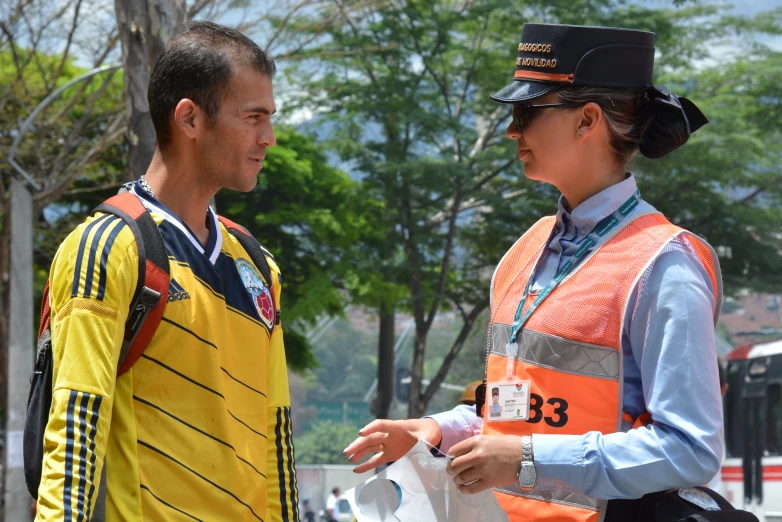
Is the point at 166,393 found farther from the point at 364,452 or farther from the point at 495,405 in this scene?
the point at 495,405

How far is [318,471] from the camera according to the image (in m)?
36.8

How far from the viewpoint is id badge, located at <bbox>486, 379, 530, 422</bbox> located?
8.04 ft

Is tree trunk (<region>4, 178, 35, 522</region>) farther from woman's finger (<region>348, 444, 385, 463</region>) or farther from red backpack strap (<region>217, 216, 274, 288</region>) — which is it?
woman's finger (<region>348, 444, 385, 463</region>)

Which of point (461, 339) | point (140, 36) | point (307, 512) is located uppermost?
point (140, 36)

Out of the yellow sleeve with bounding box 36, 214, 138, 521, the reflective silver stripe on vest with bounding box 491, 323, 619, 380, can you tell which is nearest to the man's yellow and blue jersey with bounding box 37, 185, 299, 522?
the yellow sleeve with bounding box 36, 214, 138, 521

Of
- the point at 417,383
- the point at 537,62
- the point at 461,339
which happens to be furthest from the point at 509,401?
the point at 461,339

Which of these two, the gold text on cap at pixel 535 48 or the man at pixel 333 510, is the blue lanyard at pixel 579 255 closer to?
the gold text on cap at pixel 535 48

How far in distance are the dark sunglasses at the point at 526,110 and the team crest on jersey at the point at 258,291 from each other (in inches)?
30.5

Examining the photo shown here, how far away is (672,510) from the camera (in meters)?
2.31

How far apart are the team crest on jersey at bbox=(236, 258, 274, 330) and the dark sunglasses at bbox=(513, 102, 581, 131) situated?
0.77 m

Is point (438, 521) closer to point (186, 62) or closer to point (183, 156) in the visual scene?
point (183, 156)

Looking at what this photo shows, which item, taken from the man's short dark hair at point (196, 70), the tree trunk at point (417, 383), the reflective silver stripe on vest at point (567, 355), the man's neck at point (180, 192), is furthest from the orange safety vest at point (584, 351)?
the tree trunk at point (417, 383)

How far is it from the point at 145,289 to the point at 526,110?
969 millimetres

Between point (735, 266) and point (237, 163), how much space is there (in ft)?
57.6
